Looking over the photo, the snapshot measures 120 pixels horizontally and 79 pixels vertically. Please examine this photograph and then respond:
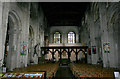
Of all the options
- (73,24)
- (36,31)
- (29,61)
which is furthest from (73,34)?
(29,61)

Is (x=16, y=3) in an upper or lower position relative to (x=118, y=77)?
upper

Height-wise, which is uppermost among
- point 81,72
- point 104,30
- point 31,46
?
point 104,30

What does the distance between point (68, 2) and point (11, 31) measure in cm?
1209

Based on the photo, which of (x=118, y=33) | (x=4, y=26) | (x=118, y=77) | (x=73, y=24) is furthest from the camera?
(x=73, y=24)

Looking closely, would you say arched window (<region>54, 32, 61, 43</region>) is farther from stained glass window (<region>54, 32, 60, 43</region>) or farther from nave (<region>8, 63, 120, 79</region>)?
nave (<region>8, 63, 120, 79</region>)

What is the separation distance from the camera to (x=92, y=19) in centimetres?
1670

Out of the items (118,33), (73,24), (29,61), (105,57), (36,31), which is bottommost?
(29,61)

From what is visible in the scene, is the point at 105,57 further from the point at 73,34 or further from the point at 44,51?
the point at 73,34

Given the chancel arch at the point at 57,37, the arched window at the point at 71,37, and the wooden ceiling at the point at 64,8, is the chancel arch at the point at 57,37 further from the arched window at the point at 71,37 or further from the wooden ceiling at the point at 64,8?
the wooden ceiling at the point at 64,8

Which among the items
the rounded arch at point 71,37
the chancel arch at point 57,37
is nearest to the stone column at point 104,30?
the rounded arch at point 71,37

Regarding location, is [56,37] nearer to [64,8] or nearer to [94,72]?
[64,8]

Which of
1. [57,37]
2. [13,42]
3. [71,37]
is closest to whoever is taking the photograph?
[13,42]

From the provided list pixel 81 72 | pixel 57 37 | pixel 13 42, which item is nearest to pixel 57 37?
pixel 57 37

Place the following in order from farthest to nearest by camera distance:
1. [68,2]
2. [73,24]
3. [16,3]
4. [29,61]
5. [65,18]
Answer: [73,24]
[65,18]
[68,2]
[29,61]
[16,3]
